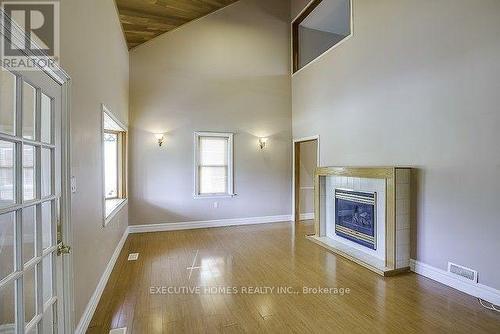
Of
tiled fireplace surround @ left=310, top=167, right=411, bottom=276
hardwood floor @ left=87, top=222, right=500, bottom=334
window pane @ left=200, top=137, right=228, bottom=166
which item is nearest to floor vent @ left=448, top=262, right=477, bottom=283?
hardwood floor @ left=87, top=222, right=500, bottom=334

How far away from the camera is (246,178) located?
241 inches

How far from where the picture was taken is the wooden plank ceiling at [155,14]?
4.28 meters

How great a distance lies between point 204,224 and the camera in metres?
5.82

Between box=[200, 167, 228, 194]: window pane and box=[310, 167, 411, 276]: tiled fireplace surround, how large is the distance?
2.40 meters

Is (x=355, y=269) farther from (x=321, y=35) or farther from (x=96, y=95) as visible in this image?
(x=321, y=35)

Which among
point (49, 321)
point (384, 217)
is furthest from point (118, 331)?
point (384, 217)

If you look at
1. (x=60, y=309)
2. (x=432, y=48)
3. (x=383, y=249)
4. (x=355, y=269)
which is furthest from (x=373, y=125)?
(x=60, y=309)

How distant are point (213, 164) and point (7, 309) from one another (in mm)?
4738

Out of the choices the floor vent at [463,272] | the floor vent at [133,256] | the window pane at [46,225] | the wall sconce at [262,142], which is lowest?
the floor vent at [133,256]

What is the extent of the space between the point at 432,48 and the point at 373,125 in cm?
122

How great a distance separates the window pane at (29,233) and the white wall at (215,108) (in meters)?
4.02

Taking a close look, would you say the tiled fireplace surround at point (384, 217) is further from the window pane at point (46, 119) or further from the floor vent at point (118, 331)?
→ the window pane at point (46, 119)

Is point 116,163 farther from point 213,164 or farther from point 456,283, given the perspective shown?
point 456,283

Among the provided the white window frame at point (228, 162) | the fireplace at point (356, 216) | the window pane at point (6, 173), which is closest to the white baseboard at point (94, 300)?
the window pane at point (6, 173)
